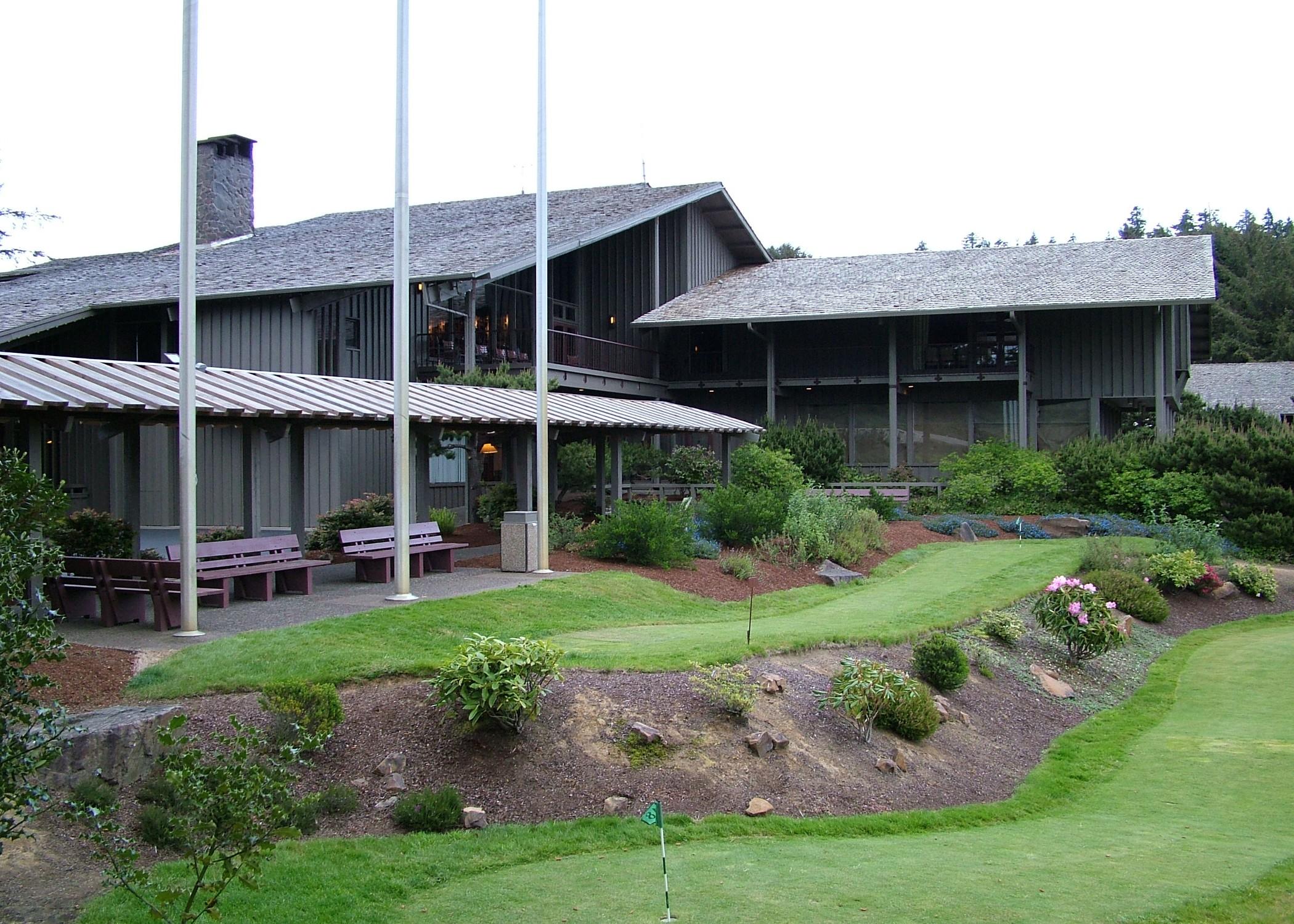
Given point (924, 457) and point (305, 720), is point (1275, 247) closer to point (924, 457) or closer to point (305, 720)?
point (924, 457)

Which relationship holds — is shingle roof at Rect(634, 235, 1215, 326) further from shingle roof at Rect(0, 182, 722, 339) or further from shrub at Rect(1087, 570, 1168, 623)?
shrub at Rect(1087, 570, 1168, 623)

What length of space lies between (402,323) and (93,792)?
24.3 feet

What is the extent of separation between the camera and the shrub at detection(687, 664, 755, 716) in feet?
30.5

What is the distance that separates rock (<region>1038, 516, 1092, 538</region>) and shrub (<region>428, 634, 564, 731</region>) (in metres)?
18.1

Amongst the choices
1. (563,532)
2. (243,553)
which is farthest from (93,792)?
(563,532)

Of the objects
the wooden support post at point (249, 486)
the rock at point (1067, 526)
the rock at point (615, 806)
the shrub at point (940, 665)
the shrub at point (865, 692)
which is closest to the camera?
the rock at point (615, 806)

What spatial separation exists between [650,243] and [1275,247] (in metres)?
53.9

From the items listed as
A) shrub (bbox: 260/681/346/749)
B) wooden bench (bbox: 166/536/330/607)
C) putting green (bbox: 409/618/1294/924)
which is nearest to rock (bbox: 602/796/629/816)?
putting green (bbox: 409/618/1294/924)

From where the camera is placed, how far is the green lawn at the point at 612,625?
9648 mm

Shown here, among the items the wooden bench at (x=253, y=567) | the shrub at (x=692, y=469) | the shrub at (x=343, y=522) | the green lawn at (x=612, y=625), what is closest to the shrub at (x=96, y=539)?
the wooden bench at (x=253, y=567)

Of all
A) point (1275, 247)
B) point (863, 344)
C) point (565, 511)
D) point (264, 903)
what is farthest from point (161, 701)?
point (1275, 247)

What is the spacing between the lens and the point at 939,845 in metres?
7.62

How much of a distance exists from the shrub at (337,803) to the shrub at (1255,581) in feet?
55.3

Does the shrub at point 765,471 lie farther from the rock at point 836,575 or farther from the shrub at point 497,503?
the rock at point 836,575
